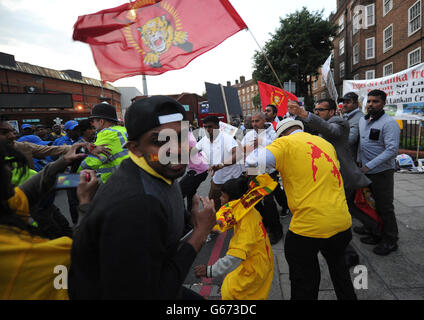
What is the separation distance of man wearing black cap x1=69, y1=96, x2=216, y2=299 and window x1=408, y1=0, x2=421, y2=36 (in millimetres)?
20421

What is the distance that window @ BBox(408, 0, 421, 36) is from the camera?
1477 centimetres

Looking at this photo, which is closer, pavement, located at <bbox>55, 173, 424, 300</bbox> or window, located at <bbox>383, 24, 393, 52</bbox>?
pavement, located at <bbox>55, 173, 424, 300</bbox>

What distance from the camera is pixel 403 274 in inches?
106

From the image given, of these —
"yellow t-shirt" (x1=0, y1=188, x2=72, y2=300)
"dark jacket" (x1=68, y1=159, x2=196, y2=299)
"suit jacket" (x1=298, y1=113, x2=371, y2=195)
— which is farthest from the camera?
"suit jacket" (x1=298, y1=113, x2=371, y2=195)

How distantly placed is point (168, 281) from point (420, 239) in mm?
3966

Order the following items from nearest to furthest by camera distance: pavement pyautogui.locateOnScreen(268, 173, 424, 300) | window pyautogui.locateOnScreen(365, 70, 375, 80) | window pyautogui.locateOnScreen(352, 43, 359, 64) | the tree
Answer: pavement pyautogui.locateOnScreen(268, 173, 424, 300) → window pyautogui.locateOnScreen(365, 70, 375, 80) → window pyautogui.locateOnScreen(352, 43, 359, 64) → the tree

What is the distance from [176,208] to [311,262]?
1.31 metres

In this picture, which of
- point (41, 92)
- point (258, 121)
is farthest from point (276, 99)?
point (41, 92)

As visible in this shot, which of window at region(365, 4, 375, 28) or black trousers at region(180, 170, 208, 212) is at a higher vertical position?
window at region(365, 4, 375, 28)

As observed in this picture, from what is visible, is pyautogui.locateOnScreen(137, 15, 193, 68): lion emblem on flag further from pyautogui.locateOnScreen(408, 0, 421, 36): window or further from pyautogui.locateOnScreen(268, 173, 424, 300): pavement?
pyautogui.locateOnScreen(408, 0, 421, 36): window

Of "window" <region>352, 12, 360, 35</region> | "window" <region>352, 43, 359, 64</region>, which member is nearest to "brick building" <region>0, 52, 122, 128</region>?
"window" <region>352, 12, 360, 35</region>

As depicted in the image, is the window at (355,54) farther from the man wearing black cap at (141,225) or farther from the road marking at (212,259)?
the man wearing black cap at (141,225)

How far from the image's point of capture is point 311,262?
192cm

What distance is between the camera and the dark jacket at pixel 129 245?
0.88 meters
